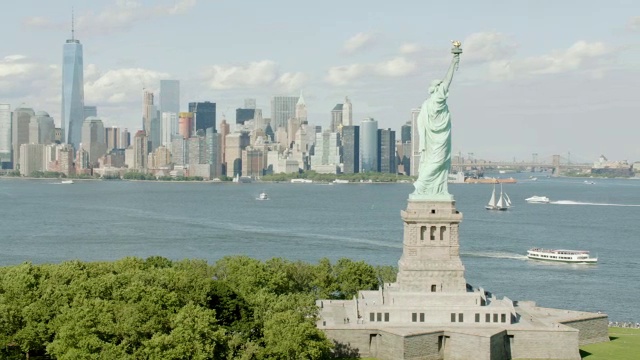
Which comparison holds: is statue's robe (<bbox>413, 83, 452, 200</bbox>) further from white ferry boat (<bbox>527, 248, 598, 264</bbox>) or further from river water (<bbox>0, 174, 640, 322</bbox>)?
white ferry boat (<bbox>527, 248, 598, 264</bbox>)

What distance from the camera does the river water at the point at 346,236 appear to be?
79500 millimetres

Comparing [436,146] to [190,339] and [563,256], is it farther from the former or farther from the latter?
[563,256]

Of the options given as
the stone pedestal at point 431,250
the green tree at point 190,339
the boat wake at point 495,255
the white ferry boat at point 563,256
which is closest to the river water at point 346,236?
the boat wake at point 495,255

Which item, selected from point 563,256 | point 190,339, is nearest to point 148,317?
point 190,339

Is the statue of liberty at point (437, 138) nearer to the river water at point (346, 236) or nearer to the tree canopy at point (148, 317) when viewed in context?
the tree canopy at point (148, 317)

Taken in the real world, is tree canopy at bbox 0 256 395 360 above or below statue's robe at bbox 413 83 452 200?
below

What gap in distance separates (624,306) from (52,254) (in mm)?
52666

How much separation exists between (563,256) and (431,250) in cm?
→ 4648

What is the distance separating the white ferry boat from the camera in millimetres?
91500

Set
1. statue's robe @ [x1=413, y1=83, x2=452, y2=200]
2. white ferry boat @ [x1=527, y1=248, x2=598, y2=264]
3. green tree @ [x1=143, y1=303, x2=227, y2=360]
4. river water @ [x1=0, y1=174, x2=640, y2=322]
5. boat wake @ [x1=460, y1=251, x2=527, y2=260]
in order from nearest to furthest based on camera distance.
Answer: green tree @ [x1=143, y1=303, x2=227, y2=360]
statue's robe @ [x1=413, y1=83, x2=452, y2=200]
river water @ [x1=0, y1=174, x2=640, y2=322]
white ferry boat @ [x1=527, y1=248, x2=598, y2=264]
boat wake @ [x1=460, y1=251, x2=527, y2=260]

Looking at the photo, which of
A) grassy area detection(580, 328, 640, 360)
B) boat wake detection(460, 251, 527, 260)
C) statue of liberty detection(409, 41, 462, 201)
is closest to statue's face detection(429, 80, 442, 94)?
statue of liberty detection(409, 41, 462, 201)

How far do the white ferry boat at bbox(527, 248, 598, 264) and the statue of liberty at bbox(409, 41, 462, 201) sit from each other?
1761 inches

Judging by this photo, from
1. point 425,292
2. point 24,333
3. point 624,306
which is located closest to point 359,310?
point 425,292

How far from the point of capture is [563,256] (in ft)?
305
